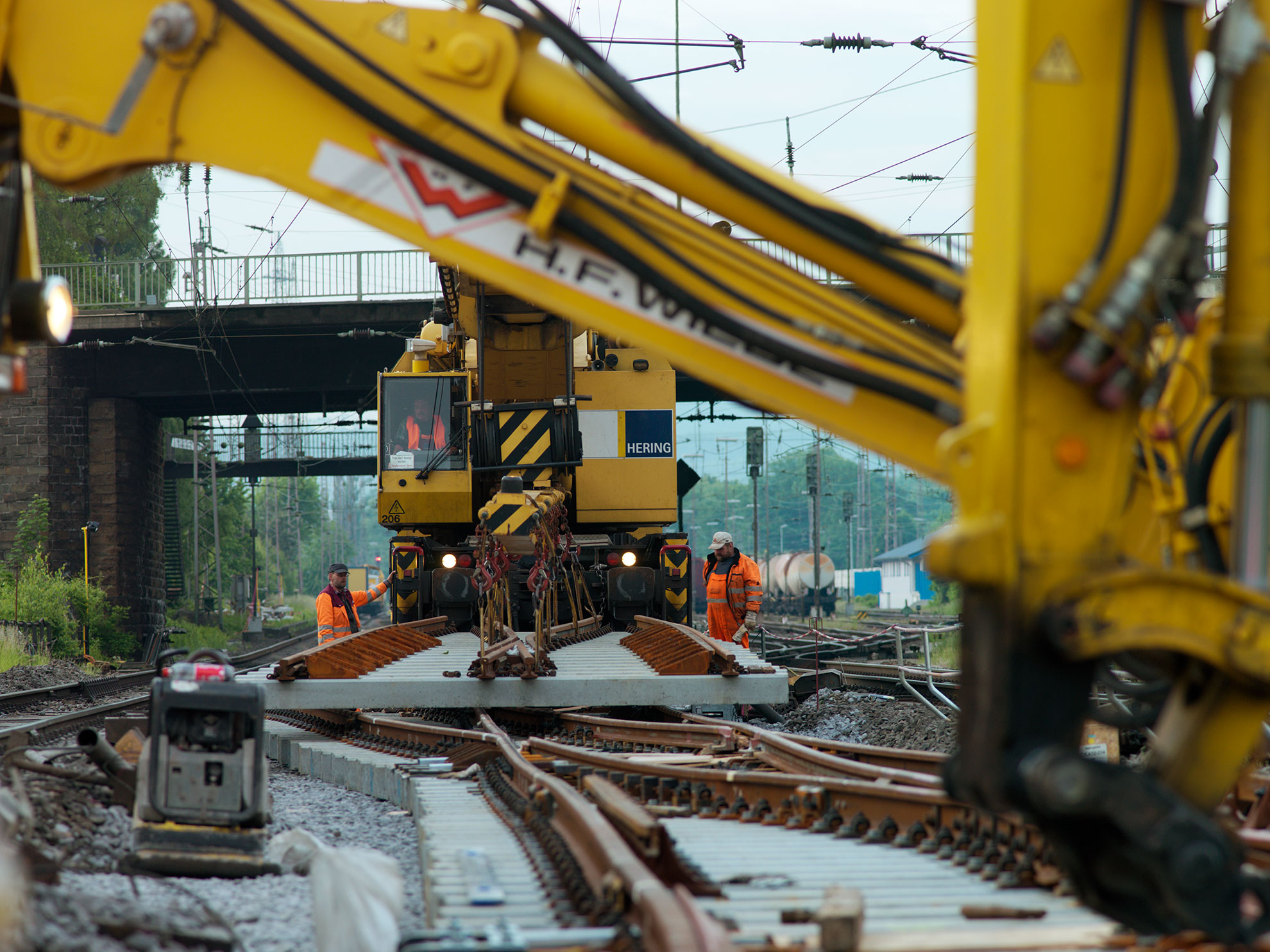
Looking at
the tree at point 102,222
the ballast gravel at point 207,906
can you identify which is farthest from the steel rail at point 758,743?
the tree at point 102,222

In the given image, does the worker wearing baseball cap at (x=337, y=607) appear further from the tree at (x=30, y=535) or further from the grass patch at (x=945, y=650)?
the tree at (x=30, y=535)

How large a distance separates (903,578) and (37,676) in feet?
204

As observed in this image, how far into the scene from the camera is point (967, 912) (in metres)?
3.79

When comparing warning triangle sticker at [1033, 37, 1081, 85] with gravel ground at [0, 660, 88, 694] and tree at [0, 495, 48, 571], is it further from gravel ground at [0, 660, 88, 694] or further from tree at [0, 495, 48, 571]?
tree at [0, 495, 48, 571]

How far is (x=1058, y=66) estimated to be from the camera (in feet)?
9.57

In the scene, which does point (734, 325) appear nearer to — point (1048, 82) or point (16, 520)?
point (1048, 82)

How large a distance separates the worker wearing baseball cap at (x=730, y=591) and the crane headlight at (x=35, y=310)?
10257 millimetres

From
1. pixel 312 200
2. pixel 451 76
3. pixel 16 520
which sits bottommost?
pixel 16 520

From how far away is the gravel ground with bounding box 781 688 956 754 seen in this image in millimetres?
10688

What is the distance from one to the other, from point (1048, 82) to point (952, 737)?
26.6 ft

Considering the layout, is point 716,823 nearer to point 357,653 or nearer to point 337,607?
point 357,653

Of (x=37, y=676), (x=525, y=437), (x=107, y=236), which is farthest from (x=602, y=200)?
(x=107, y=236)

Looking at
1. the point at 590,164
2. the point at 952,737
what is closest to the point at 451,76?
the point at 590,164

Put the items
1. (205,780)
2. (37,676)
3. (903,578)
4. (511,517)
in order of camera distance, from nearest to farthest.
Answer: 1. (205,780)
2. (511,517)
3. (37,676)
4. (903,578)
